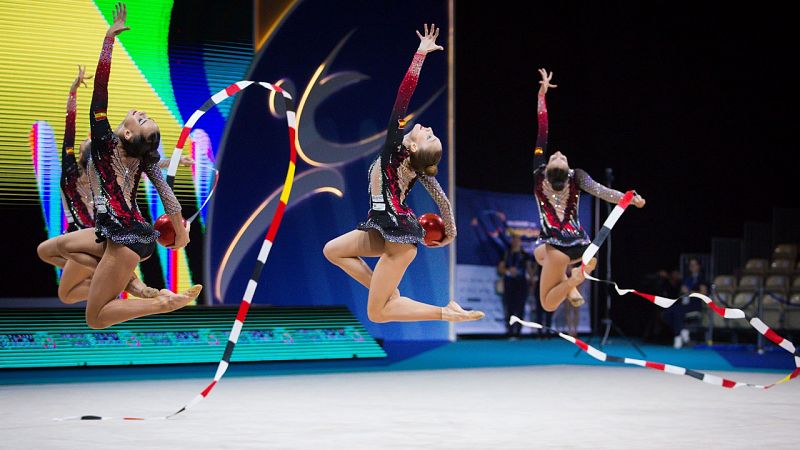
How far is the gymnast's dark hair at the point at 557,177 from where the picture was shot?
9508mm

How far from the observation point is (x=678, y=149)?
2012 cm

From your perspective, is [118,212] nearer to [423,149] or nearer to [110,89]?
[423,149]

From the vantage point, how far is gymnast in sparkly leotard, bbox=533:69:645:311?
9.51 m

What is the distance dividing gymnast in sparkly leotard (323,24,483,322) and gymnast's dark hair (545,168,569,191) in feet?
7.31

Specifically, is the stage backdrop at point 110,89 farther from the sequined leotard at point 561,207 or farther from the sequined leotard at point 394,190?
the sequined leotard at point 394,190

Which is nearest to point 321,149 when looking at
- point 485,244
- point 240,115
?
point 240,115

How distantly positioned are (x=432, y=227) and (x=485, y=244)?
37.2ft

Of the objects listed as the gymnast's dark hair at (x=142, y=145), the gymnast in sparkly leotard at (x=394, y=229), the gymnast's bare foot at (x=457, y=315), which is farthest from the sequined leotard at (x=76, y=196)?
the gymnast's bare foot at (x=457, y=315)

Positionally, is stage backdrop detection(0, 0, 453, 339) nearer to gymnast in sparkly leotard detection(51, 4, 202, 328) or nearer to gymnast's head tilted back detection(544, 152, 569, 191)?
gymnast's head tilted back detection(544, 152, 569, 191)

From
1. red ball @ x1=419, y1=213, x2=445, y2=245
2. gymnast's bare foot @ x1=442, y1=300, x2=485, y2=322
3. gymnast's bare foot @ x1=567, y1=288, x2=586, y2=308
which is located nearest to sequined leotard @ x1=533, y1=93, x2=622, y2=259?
gymnast's bare foot @ x1=567, y1=288, x2=586, y2=308

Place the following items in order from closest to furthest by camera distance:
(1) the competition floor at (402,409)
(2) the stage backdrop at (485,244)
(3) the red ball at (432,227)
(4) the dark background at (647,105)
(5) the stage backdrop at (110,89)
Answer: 1. (1) the competition floor at (402,409)
2. (3) the red ball at (432,227)
3. (5) the stage backdrop at (110,89)
4. (2) the stage backdrop at (485,244)
5. (4) the dark background at (647,105)

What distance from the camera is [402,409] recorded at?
892 centimetres

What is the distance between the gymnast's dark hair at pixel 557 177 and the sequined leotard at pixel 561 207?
0.04 meters

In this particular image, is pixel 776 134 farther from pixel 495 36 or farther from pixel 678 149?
pixel 495 36
